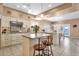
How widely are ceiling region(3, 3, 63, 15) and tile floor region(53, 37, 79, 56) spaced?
86 centimetres

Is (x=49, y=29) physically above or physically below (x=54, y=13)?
below

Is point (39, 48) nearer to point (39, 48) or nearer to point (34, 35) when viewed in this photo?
point (39, 48)

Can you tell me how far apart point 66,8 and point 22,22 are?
1079 millimetres

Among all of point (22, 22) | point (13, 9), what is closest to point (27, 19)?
point (22, 22)

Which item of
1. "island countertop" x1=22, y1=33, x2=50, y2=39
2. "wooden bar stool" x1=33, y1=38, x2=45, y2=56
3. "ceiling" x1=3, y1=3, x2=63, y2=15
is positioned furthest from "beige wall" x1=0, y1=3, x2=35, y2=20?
"wooden bar stool" x1=33, y1=38, x2=45, y2=56

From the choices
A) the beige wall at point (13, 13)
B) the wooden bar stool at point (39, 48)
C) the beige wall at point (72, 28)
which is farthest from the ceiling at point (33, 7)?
the wooden bar stool at point (39, 48)

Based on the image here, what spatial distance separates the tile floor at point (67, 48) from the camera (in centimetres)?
255

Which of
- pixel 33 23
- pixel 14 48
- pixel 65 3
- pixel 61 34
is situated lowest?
pixel 14 48

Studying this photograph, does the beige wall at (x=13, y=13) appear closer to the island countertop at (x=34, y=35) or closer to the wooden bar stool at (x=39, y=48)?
the island countertop at (x=34, y=35)

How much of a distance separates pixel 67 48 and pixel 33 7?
1.28m

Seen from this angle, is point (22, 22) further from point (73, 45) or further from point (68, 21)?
point (73, 45)

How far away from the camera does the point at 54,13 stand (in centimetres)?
263

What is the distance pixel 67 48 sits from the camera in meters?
2.64

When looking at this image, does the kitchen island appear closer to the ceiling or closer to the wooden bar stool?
the wooden bar stool
